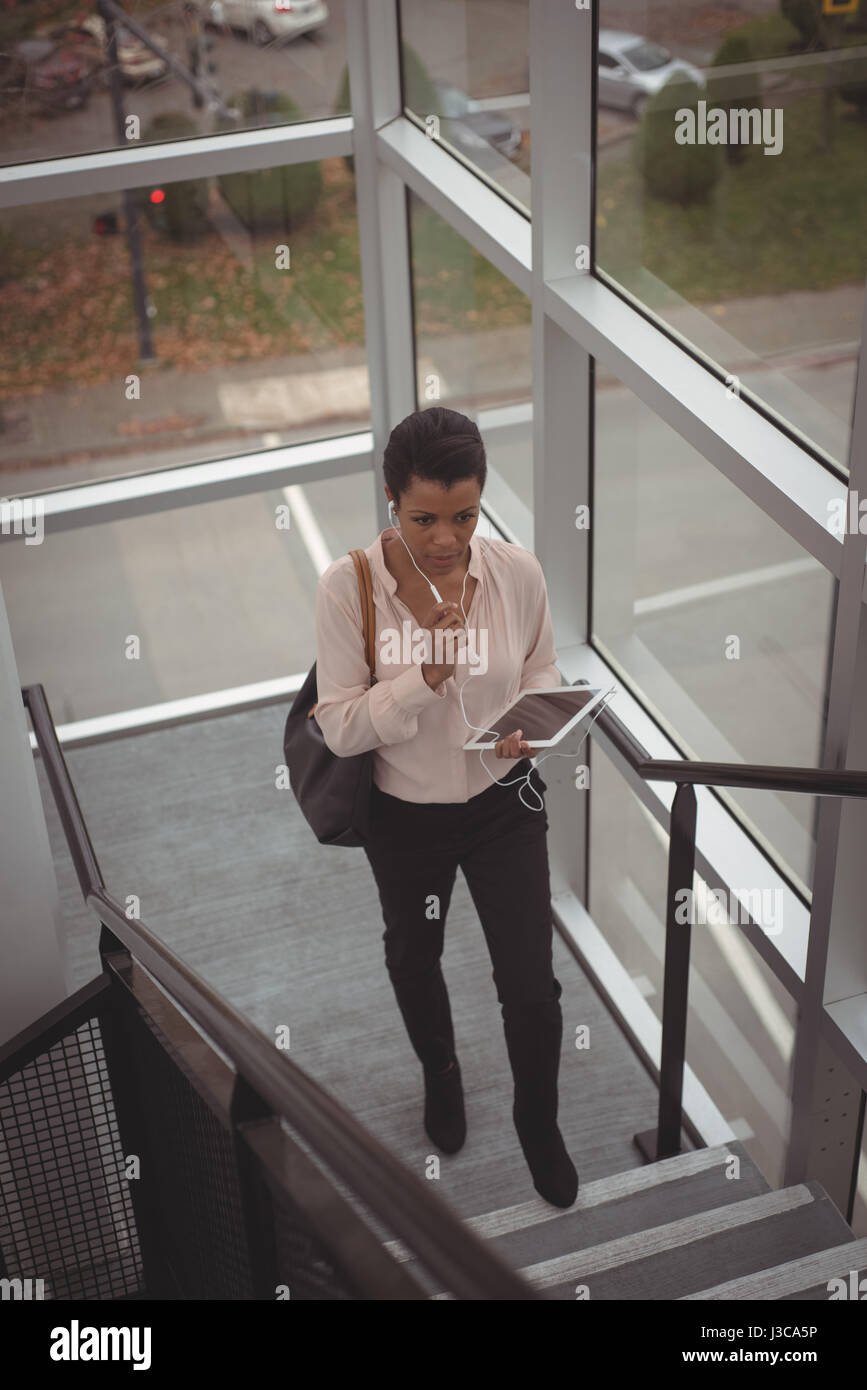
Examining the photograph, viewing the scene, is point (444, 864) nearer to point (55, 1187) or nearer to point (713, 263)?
point (55, 1187)

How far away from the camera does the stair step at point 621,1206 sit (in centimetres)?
316

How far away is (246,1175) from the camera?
5.40ft

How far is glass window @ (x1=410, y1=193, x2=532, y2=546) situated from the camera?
435 centimetres

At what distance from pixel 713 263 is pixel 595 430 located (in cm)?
81

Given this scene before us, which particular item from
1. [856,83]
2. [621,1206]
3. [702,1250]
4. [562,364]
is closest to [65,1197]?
[621,1206]

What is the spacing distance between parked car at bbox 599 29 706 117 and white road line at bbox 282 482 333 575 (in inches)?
98.3

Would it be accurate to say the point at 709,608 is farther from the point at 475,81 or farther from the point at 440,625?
the point at 475,81

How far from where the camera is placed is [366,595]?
8.68 feet

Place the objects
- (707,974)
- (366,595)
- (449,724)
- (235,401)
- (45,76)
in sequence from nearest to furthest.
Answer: (366,595)
(449,724)
(707,974)
(45,76)
(235,401)

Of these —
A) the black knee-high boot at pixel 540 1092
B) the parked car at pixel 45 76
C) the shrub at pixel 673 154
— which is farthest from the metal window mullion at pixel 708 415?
the parked car at pixel 45 76

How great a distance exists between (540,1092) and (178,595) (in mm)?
3064

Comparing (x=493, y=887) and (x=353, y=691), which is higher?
(x=353, y=691)
